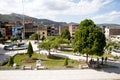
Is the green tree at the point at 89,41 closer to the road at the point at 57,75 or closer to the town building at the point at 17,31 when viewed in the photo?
the road at the point at 57,75

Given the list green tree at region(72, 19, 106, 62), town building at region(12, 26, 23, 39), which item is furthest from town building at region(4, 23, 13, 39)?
green tree at region(72, 19, 106, 62)

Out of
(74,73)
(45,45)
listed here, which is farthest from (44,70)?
(45,45)

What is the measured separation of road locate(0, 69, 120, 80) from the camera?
26.9 m

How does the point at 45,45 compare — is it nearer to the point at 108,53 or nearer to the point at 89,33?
the point at 89,33

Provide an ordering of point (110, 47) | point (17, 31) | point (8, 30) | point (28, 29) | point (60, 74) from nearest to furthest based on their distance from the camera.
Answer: point (60, 74)
point (110, 47)
point (8, 30)
point (17, 31)
point (28, 29)

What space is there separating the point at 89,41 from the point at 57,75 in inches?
347

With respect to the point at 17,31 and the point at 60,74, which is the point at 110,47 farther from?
the point at 17,31

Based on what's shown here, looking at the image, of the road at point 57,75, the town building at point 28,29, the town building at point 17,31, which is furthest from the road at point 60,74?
the town building at point 28,29

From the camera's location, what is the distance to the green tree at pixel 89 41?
33.5m

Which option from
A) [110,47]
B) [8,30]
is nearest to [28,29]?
[8,30]

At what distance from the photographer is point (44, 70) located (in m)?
30.3

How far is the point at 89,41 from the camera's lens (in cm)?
3400

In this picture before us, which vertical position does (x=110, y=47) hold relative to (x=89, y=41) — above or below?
below

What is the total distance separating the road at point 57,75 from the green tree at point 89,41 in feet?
13.6
